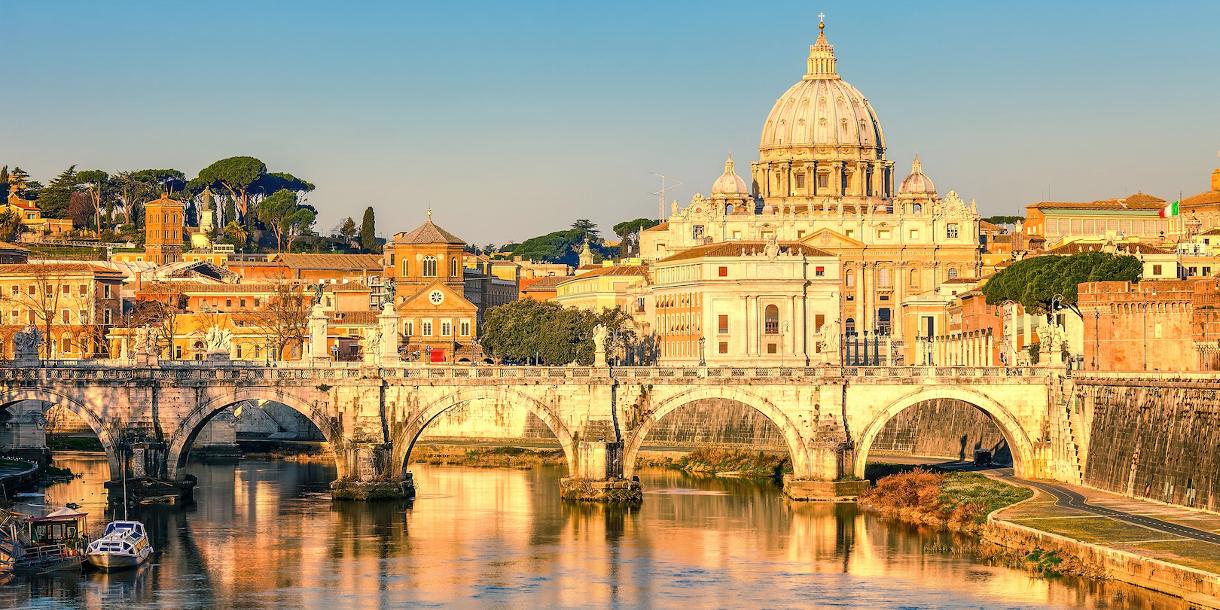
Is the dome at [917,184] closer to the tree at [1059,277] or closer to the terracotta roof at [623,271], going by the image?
the terracotta roof at [623,271]

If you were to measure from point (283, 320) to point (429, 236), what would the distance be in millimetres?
27879

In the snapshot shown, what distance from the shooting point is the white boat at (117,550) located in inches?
2805

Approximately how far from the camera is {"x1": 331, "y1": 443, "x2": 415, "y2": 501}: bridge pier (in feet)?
291

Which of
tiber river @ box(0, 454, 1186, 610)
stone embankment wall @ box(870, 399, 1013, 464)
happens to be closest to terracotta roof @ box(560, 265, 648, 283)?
stone embankment wall @ box(870, 399, 1013, 464)

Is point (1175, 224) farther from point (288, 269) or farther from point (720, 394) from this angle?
point (720, 394)

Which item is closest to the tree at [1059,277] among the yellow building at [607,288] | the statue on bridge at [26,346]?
the statue on bridge at [26,346]

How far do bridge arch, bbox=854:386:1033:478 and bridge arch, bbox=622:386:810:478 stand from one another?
2254mm

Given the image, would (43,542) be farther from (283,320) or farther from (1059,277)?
(283,320)

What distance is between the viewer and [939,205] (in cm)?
18438

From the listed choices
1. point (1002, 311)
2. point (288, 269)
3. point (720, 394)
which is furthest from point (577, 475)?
point (288, 269)

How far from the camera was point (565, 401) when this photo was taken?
8969cm

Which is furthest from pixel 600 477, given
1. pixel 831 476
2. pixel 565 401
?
pixel 831 476

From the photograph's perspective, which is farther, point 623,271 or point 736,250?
point 623,271

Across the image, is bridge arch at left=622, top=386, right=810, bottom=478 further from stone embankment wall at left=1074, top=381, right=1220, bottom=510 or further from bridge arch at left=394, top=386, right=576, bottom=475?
stone embankment wall at left=1074, top=381, right=1220, bottom=510
